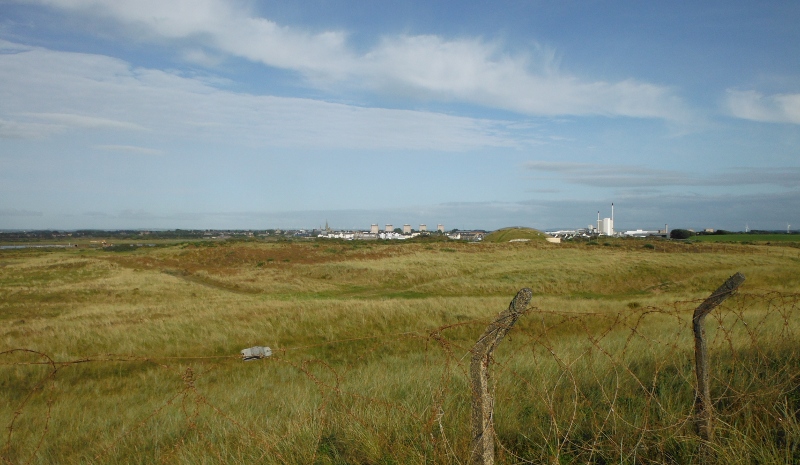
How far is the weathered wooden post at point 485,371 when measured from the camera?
3.33m

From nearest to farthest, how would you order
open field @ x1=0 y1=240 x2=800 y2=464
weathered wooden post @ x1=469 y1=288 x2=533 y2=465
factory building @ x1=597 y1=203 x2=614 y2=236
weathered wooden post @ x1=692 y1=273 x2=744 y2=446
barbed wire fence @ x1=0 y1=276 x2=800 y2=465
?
weathered wooden post @ x1=469 y1=288 x2=533 y2=465, weathered wooden post @ x1=692 y1=273 x2=744 y2=446, barbed wire fence @ x1=0 y1=276 x2=800 y2=465, open field @ x1=0 y1=240 x2=800 y2=464, factory building @ x1=597 y1=203 x2=614 y2=236

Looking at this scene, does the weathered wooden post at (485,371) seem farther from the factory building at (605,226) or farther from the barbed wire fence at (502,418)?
the factory building at (605,226)

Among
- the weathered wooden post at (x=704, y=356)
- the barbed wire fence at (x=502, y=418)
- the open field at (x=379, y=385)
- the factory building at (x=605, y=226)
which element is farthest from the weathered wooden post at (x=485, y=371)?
the factory building at (x=605, y=226)

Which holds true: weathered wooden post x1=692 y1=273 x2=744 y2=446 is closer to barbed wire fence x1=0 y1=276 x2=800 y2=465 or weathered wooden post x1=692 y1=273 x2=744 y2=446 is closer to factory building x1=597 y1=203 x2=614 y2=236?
barbed wire fence x1=0 y1=276 x2=800 y2=465

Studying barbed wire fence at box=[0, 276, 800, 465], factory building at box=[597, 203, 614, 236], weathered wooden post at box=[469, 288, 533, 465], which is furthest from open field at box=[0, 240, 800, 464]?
factory building at box=[597, 203, 614, 236]

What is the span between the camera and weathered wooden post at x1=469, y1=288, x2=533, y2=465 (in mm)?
3326

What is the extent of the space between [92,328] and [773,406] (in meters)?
16.9

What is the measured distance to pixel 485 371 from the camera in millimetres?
3424

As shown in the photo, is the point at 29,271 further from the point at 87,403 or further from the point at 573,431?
the point at 573,431

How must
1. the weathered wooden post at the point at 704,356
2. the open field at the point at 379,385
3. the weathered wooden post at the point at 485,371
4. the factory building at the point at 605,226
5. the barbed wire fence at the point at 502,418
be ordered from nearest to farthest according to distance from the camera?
the weathered wooden post at the point at 485,371 < the weathered wooden post at the point at 704,356 < the barbed wire fence at the point at 502,418 < the open field at the point at 379,385 < the factory building at the point at 605,226

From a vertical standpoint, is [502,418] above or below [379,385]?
above

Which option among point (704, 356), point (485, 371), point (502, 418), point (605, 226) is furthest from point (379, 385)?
point (605, 226)

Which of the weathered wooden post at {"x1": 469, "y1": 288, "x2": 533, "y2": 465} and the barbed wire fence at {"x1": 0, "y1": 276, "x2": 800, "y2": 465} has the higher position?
the weathered wooden post at {"x1": 469, "y1": 288, "x2": 533, "y2": 465}

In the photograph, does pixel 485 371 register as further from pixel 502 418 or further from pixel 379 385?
pixel 379 385
